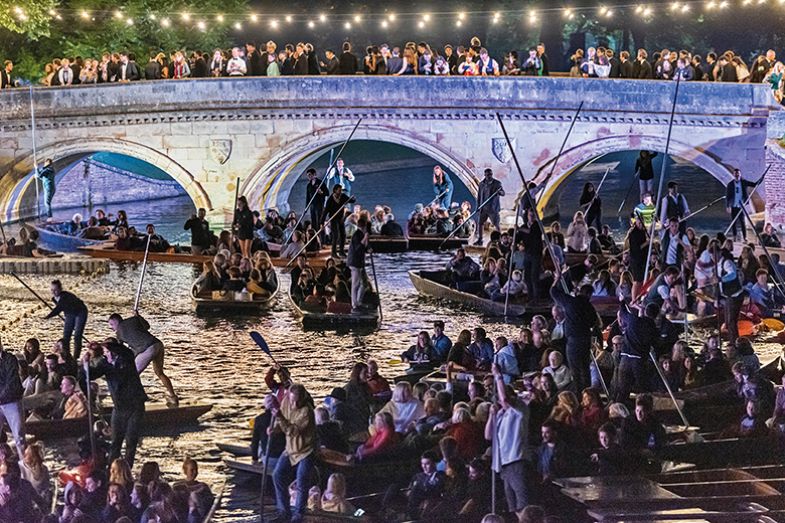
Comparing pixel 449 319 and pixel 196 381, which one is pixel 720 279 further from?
pixel 196 381

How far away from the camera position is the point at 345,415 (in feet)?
44.3

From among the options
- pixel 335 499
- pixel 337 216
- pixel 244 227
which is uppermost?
pixel 337 216

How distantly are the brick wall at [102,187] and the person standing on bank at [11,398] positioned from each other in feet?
71.5

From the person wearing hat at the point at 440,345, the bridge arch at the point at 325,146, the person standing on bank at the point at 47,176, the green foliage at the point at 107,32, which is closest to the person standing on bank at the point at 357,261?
the person wearing hat at the point at 440,345

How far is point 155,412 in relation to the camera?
1488cm

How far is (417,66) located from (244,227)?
636cm

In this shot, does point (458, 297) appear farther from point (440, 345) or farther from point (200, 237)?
point (200, 237)

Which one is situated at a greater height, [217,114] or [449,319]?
[217,114]

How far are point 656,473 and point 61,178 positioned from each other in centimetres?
2522

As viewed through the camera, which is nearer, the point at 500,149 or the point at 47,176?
the point at 500,149

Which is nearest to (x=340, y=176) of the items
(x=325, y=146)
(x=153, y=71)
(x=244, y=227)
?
(x=325, y=146)

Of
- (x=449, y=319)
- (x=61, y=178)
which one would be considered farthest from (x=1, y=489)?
(x=61, y=178)

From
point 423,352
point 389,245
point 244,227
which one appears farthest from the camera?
point 389,245

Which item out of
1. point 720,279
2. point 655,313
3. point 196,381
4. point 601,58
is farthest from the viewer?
point 601,58
